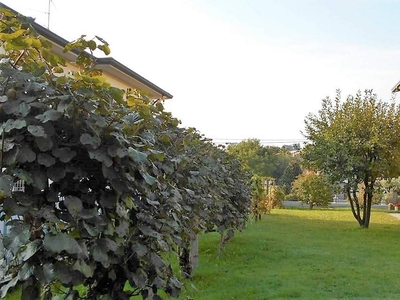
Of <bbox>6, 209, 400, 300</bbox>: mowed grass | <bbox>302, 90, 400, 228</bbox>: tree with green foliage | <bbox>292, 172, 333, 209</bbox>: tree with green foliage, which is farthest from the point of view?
<bbox>292, 172, 333, 209</bbox>: tree with green foliage

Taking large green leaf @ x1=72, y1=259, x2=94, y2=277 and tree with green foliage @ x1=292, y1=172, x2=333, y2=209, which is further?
tree with green foliage @ x1=292, y1=172, x2=333, y2=209

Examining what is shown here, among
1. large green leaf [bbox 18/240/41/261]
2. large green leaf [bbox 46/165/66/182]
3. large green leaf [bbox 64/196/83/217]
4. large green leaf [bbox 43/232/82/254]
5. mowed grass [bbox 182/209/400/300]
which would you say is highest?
large green leaf [bbox 46/165/66/182]

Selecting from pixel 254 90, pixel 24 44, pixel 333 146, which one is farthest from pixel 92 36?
pixel 254 90

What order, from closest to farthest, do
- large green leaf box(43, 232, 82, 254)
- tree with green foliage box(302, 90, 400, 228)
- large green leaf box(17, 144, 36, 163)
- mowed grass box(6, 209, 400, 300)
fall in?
large green leaf box(43, 232, 82, 254) < large green leaf box(17, 144, 36, 163) < mowed grass box(6, 209, 400, 300) < tree with green foliage box(302, 90, 400, 228)

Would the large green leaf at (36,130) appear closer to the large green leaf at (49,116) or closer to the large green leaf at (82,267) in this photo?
the large green leaf at (49,116)

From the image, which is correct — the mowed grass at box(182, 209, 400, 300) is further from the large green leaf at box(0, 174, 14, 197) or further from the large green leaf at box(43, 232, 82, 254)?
the large green leaf at box(0, 174, 14, 197)

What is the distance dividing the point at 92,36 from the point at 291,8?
942cm

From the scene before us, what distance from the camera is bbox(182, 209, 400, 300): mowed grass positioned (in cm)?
600

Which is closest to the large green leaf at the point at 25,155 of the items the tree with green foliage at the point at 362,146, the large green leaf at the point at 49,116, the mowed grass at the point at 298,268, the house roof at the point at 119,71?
the large green leaf at the point at 49,116

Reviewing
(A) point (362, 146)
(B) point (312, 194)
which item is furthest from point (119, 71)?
(B) point (312, 194)

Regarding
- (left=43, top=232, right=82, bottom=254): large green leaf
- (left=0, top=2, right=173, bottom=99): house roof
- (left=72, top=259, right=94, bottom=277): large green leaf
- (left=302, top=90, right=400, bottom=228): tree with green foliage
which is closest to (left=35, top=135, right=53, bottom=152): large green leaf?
(left=43, top=232, right=82, bottom=254): large green leaf

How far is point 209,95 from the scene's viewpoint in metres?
18.6

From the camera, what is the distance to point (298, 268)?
25.6ft

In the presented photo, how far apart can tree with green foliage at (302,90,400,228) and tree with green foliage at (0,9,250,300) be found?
14.0 meters
